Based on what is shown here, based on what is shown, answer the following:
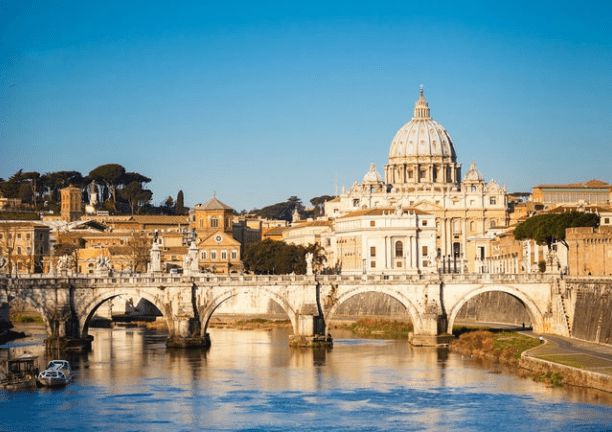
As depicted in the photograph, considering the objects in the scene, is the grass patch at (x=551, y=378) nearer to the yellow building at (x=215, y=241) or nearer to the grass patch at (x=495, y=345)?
the grass patch at (x=495, y=345)

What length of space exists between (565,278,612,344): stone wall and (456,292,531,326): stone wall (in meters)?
7.72

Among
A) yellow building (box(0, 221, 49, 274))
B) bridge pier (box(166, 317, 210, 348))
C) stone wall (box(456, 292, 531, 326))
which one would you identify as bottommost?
bridge pier (box(166, 317, 210, 348))

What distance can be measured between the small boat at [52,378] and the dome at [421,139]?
11335 centimetres

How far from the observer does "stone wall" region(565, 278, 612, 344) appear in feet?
211

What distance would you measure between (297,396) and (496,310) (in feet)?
98.1

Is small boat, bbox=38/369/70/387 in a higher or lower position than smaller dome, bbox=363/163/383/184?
lower

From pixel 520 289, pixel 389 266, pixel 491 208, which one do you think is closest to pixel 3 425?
pixel 520 289

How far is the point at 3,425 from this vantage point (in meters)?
50.0

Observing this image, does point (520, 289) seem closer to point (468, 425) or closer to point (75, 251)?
point (468, 425)

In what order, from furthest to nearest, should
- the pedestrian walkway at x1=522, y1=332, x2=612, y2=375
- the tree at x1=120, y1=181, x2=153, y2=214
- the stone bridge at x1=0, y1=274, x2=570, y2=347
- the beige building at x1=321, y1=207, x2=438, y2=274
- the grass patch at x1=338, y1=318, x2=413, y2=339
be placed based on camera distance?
the tree at x1=120, y1=181, x2=153, y2=214 < the beige building at x1=321, y1=207, x2=438, y2=274 < the grass patch at x1=338, y1=318, x2=413, y2=339 < the stone bridge at x1=0, y1=274, x2=570, y2=347 < the pedestrian walkway at x1=522, y1=332, x2=612, y2=375

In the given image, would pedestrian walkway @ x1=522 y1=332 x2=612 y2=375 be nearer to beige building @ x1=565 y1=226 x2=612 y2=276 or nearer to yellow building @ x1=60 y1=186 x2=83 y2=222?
beige building @ x1=565 y1=226 x2=612 y2=276

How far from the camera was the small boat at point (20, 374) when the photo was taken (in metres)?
58.7

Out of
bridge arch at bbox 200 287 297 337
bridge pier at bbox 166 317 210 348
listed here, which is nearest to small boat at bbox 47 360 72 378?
bridge pier at bbox 166 317 210 348

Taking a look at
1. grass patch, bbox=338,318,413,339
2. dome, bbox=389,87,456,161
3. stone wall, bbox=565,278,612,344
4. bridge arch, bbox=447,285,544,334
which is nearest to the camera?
stone wall, bbox=565,278,612,344
